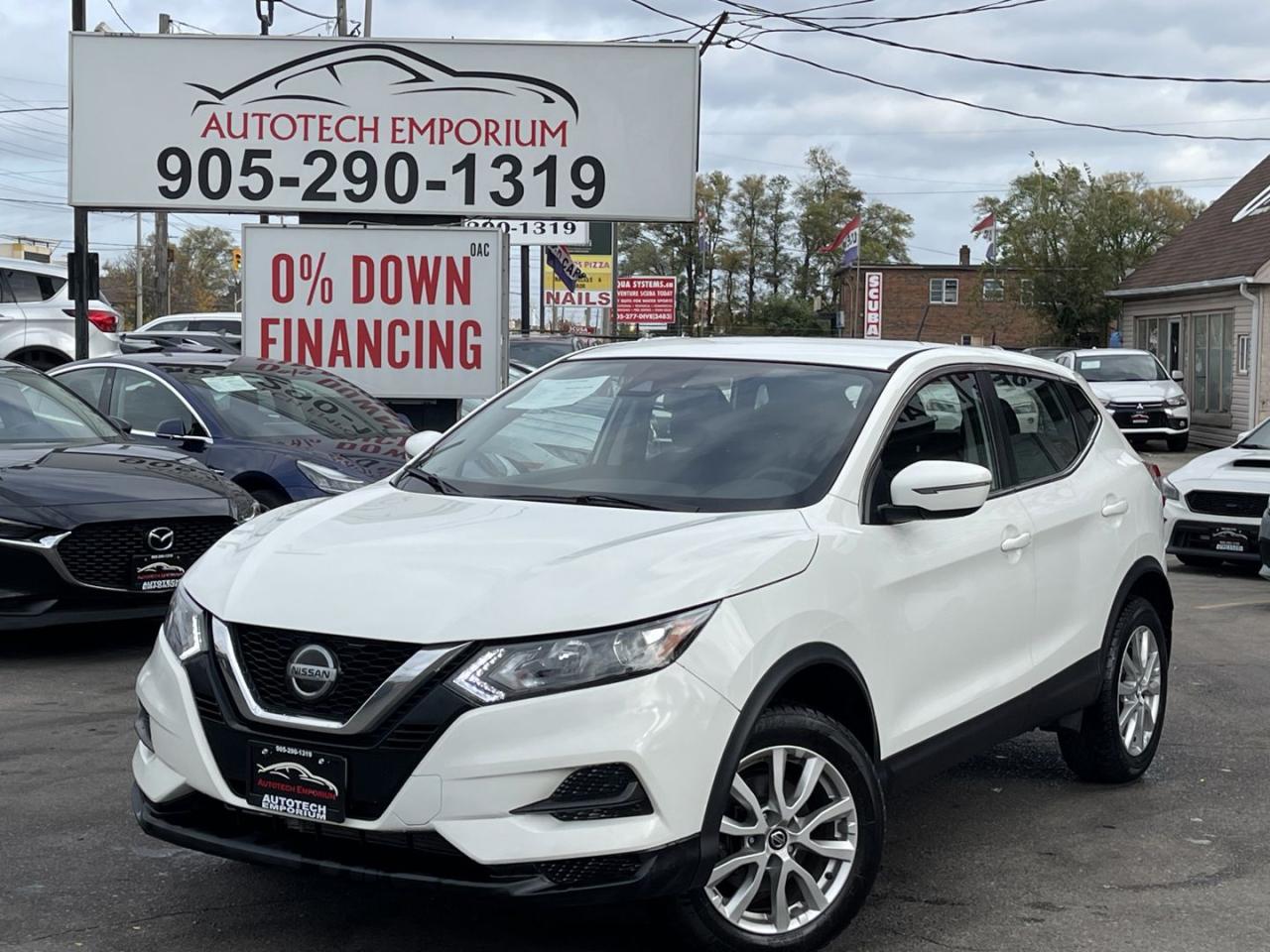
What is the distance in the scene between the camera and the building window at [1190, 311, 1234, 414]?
3292 centimetres

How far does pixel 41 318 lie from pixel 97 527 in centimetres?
1373

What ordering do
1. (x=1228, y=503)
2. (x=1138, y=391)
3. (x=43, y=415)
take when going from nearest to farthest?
(x=43, y=415), (x=1228, y=503), (x=1138, y=391)

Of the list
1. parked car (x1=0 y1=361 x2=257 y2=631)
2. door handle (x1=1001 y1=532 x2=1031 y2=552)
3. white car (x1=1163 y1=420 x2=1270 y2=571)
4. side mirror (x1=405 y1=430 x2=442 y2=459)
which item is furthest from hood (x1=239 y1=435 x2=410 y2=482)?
white car (x1=1163 y1=420 x2=1270 y2=571)

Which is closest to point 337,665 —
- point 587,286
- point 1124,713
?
point 1124,713

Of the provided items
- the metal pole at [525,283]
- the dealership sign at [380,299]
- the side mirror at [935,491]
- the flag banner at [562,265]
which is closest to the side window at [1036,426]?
the side mirror at [935,491]

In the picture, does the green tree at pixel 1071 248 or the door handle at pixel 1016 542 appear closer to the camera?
the door handle at pixel 1016 542

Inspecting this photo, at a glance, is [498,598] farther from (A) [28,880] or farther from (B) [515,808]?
(A) [28,880]

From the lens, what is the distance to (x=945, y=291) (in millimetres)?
81625

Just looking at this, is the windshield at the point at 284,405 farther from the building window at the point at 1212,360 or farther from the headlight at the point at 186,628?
the building window at the point at 1212,360

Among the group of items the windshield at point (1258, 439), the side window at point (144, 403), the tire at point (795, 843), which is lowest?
→ the tire at point (795, 843)

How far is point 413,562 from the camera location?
4027 millimetres

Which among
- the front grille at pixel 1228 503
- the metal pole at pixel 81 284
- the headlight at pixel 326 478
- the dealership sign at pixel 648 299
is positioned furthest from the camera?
the dealership sign at pixel 648 299

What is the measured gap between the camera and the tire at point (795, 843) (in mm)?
3939

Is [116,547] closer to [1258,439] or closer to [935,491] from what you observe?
[935,491]
